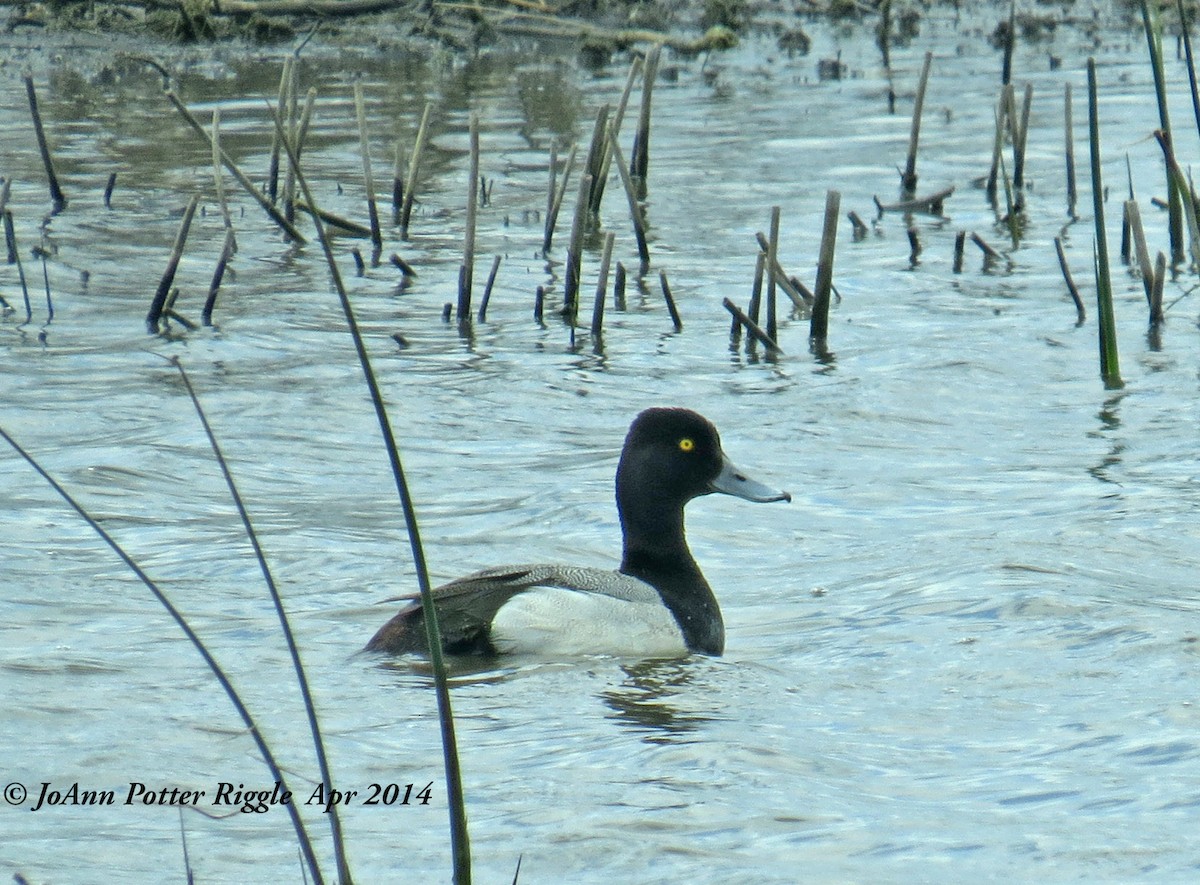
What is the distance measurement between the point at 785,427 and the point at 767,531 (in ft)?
4.21

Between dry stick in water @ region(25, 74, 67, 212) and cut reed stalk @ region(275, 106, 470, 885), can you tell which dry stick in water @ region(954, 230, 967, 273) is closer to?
dry stick in water @ region(25, 74, 67, 212)

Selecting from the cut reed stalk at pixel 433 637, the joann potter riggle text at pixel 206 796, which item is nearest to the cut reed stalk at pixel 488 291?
the joann potter riggle text at pixel 206 796

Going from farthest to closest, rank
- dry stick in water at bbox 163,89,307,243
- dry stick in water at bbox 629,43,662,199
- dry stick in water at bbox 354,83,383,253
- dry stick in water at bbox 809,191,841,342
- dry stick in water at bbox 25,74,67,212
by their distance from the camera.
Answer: dry stick in water at bbox 629,43,662,199, dry stick in water at bbox 25,74,67,212, dry stick in water at bbox 354,83,383,253, dry stick in water at bbox 809,191,841,342, dry stick in water at bbox 163,89,307,243

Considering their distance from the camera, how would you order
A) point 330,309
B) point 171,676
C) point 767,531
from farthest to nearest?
point 330,309 → point 767,531 → point 171,676

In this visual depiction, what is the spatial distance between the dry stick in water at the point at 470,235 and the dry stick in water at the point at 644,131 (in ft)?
9.23

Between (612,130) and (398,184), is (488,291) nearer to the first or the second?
(612,130)

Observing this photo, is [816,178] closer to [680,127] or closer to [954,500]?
[680,127]

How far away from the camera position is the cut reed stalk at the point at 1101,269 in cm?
729

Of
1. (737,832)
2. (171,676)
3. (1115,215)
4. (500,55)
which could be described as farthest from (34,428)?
(500,55)

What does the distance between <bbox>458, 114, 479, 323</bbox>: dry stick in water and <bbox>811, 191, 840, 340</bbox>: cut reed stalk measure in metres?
1.78

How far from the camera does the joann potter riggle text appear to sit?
4516 millimetres

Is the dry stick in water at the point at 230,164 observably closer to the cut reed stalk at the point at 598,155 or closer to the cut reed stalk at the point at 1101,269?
the cut reed stalk at the point at 598,155

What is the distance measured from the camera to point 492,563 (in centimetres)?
688

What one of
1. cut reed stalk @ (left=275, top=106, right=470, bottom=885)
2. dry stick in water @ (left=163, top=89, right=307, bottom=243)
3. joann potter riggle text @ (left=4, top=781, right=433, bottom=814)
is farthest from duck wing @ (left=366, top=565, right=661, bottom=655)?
cut reed stalk @ (left=275, top=106, right=470, bottom=885)
